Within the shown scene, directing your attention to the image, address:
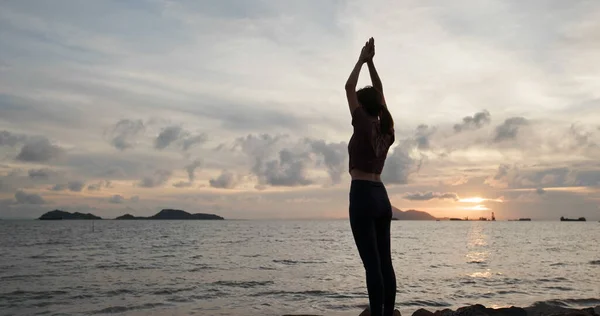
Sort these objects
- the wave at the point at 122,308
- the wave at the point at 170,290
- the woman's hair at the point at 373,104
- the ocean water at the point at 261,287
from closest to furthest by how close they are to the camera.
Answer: the woman's hair at the point at 373,104 → the wave at the point at 122,308 → the ocean water at the point at 261,287 → the wave at the point at 170,290

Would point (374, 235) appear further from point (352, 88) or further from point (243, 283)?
point (243, 283)

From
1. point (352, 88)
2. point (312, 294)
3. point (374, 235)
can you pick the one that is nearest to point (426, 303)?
point (312, 294)

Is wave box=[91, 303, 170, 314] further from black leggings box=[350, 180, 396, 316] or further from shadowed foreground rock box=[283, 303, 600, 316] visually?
black leggings box=[350, 180, 396, 316]

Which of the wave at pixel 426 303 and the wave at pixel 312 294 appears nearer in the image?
the wave at pixel 426 303

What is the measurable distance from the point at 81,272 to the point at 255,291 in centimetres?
1191

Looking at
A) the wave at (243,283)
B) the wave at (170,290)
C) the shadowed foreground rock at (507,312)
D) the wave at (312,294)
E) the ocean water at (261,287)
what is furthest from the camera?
the wave at (243,283)

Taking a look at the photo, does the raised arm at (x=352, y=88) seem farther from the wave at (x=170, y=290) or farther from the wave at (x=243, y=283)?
the wave at (x=243, y=283)

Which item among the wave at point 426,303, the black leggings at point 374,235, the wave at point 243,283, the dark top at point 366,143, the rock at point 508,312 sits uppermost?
the dark top at point 366,143

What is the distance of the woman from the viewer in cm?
425

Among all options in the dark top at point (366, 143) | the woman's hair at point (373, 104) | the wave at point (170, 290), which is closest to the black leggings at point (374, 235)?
the dark top at point (366, 143)

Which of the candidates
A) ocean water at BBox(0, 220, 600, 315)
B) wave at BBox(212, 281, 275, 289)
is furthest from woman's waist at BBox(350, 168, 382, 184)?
wave at BBox(212, 281, 275, 289)

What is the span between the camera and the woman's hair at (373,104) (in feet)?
14.4

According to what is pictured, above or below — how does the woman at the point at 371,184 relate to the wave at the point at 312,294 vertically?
above

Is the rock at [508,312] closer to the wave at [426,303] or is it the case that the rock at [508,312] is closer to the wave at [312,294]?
the wave at [426,303]
